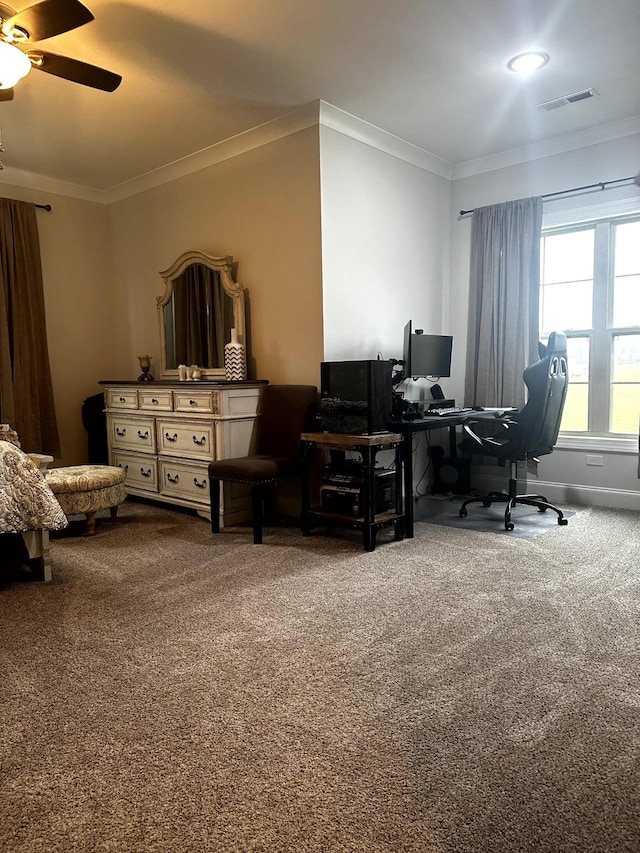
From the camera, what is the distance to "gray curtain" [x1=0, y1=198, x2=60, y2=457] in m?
4.81

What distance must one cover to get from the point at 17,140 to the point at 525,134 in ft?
12.1

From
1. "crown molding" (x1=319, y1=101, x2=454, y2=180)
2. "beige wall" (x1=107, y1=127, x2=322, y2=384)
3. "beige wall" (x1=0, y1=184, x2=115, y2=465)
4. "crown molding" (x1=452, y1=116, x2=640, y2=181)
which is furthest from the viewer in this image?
"beige wall" (x1=0, y1=184, x2=115, y2=465)

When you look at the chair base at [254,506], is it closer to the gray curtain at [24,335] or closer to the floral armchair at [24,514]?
the floral armchair at [24,514]

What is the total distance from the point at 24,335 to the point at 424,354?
10.9 feet

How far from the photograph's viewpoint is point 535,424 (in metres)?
3.77

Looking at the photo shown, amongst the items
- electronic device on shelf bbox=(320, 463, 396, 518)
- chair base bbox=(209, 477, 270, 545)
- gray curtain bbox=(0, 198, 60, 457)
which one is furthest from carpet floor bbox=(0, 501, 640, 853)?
gray curtain bbox=(0, 198, 60, 457)

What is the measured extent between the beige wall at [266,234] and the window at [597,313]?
77.6 inches

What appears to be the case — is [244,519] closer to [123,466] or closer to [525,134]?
[123,466]

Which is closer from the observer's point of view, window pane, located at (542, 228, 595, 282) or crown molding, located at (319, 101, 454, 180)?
crown molding, located at (319, 101, 454, 180)

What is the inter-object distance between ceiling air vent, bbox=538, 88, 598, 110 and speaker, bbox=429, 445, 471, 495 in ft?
8.37

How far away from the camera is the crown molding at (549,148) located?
4117 millimetres

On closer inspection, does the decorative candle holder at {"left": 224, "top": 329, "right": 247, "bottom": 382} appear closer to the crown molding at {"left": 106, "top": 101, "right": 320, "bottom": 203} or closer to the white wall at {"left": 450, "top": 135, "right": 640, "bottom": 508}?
the crown molding at {"left": 106, "top": 101, "right": 320, "bottom": 203}

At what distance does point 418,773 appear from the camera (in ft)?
4.86

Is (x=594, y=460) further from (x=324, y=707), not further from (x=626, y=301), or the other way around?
(x=324, y=707)
